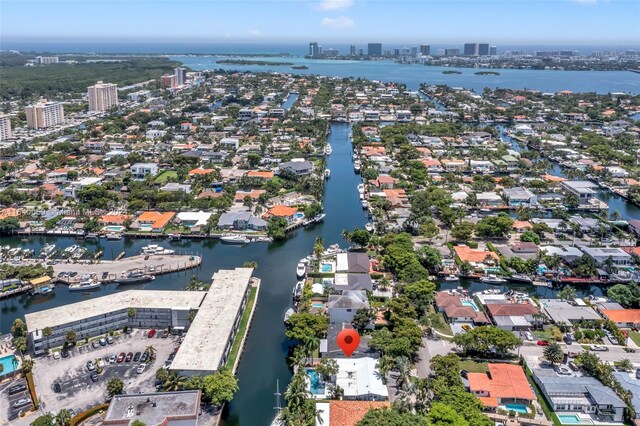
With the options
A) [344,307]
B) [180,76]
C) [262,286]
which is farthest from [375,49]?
[344,307]

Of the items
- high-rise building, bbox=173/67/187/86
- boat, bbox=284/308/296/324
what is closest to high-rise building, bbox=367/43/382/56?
high-rise building, bbox=173/67/187/86

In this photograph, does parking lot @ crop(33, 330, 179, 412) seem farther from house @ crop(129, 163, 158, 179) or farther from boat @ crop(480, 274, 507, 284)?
house @ crop(129, 163, 158, 179)

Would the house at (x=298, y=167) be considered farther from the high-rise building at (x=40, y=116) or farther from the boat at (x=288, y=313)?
the high-rise building at (x=40, y=116)

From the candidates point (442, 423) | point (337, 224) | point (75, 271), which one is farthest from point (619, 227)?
point (75, 271)

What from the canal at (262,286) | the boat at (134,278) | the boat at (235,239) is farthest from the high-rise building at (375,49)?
the boat at (134,278)

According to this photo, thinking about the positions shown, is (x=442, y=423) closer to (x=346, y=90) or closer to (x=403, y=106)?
(x=403, y=106)
